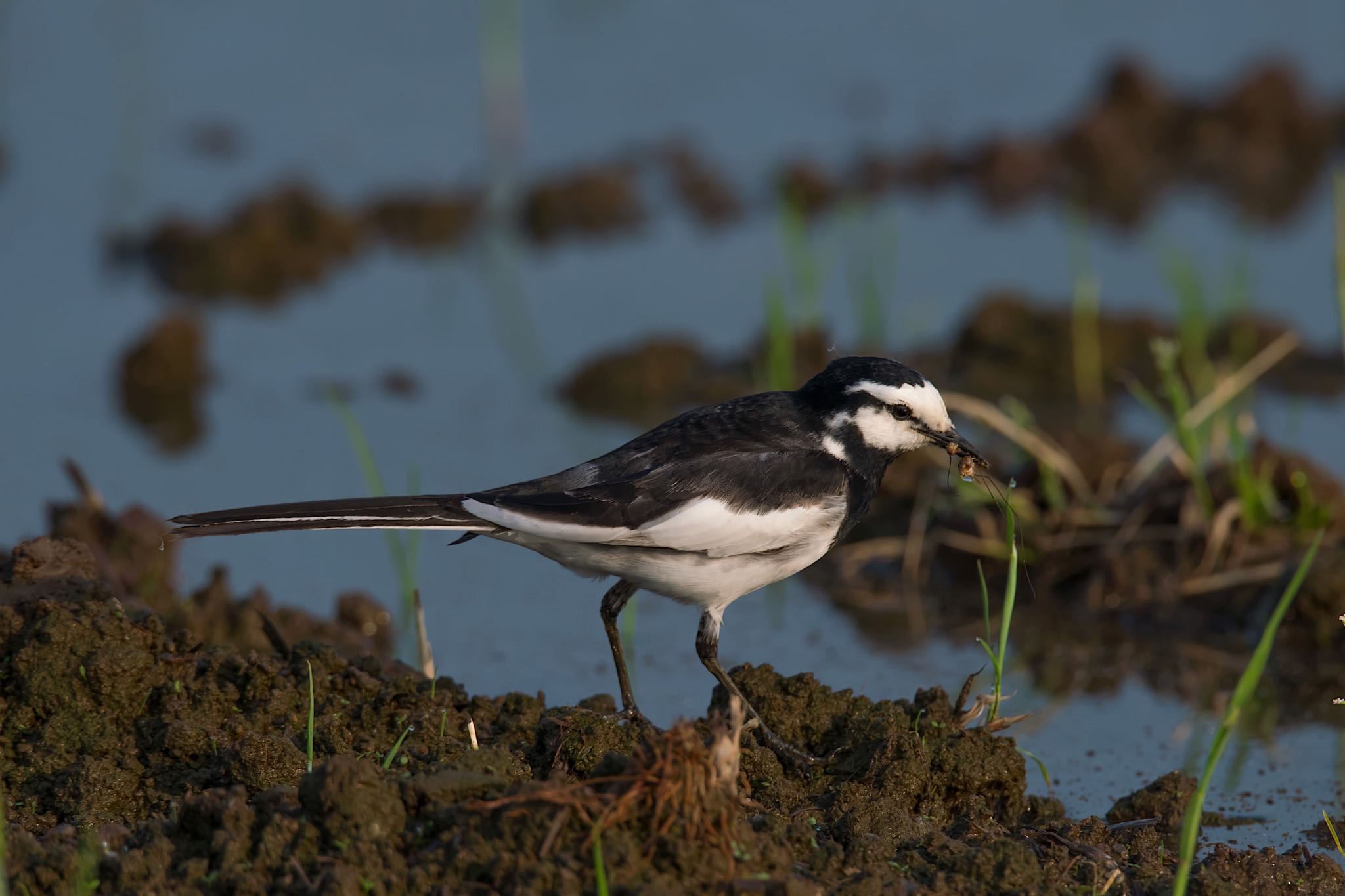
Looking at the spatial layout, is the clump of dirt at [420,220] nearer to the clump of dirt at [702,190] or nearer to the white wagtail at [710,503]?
the clump of dirt at [702,190]

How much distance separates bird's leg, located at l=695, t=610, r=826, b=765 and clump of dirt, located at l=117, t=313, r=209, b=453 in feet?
14.8

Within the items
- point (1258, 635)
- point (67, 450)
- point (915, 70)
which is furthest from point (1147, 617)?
point (915, 70)

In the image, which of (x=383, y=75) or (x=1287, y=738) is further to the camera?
(x=383, y=75)

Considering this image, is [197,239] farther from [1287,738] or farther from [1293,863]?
[1293,863]

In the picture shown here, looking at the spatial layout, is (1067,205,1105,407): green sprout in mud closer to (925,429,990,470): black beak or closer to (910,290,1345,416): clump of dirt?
(910,290,1345,416): clump of dirt

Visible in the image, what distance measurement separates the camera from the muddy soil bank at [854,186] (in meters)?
11.9

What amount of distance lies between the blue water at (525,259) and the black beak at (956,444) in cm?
113

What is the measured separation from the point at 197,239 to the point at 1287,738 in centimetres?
773

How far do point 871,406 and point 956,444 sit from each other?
0.36 metres

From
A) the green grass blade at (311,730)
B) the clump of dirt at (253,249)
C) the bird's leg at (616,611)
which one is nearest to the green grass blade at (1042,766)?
the bird's leg at (616,611)

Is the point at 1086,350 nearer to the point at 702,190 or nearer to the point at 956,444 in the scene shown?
the point at 702,190

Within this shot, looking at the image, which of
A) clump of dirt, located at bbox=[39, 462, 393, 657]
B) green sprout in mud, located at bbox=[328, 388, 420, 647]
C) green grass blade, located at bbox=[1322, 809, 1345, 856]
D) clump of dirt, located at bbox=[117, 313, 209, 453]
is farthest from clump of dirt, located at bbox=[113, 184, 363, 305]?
green grass blade, located at bbox=[1322, 809, 1345, 856]

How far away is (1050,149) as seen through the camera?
1423 cm

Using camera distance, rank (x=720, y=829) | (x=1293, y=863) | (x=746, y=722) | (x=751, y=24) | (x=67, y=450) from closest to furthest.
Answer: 1. (x=720, y=829)
2. (x=1293, y=863)
3. (x=746, y=722)
4. (x=67, y=450)
5. (x=751, y=24)
